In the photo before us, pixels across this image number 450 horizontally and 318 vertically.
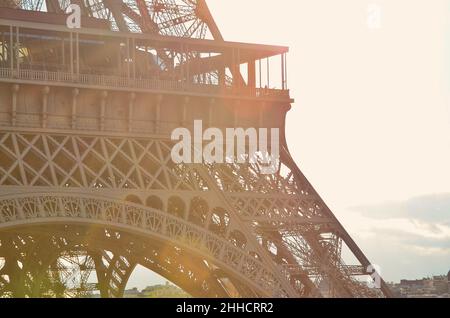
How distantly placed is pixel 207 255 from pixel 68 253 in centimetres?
1509

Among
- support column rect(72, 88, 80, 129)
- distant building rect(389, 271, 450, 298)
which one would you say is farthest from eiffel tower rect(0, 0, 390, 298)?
distant building rect(389, 271, 450, 298)

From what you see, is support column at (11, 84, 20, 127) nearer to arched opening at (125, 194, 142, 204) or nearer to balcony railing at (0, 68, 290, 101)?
balcony railing at (0, 68, 290, 101)

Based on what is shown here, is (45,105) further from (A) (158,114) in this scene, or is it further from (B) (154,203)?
(B) (154,203)

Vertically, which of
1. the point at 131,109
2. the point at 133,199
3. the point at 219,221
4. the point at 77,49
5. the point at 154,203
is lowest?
the point at 219,221

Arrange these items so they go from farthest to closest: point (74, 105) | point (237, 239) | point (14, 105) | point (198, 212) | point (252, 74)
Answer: point (252, 74) < point (198, 212) < point (237, 239) < point (74, 105) < point (14, 105)

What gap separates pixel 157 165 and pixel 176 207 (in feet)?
7.20

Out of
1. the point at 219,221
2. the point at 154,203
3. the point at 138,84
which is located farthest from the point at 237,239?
the point at 138,84

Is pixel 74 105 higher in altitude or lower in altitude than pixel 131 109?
higher

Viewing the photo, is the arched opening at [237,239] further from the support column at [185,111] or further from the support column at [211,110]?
the support column at [185,111]

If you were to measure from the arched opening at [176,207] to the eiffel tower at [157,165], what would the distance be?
0.15ft

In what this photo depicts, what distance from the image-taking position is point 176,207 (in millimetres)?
43156

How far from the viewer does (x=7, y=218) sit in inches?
1454

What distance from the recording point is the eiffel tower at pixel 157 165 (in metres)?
39.1
